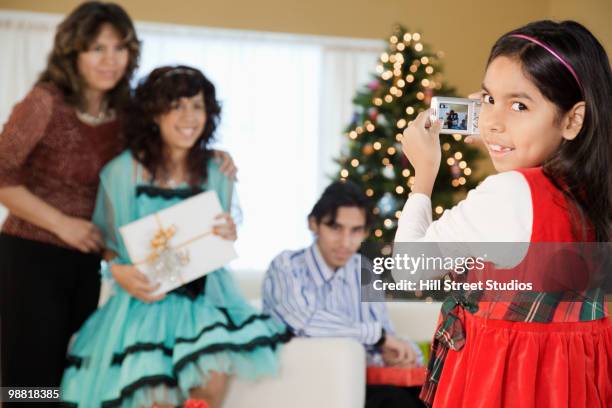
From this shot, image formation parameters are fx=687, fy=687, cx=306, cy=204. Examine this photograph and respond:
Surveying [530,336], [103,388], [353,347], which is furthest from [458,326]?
[103,388]

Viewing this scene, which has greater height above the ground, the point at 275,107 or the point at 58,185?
the point at 275,107

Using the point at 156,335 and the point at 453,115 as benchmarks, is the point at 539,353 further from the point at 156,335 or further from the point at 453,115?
the point at 156,335

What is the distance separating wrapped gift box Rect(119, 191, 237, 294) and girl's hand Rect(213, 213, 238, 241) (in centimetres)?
1

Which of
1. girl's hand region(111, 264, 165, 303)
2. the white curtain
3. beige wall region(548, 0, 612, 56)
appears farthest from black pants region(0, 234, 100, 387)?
beige wall region(548, 0, 612, 56)

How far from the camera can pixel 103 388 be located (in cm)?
208

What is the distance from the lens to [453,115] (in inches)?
42.2

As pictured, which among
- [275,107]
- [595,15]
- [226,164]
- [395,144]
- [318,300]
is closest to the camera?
[226,164]

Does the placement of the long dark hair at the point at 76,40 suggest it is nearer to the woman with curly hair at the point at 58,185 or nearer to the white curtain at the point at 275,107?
the woman with curly hair at the point at 58,185

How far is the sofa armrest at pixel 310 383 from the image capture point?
7.25ft

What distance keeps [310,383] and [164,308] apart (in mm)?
530

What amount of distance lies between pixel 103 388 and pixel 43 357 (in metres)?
0.20

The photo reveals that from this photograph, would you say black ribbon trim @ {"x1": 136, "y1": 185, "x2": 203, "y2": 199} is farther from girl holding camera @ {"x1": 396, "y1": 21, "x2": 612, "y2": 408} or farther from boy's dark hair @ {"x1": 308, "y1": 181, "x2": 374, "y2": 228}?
girl holding camera @ {"x1": 396, "y1": 21, "x2": 612, "y2": 408}

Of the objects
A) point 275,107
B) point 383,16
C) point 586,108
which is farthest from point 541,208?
point 383,16

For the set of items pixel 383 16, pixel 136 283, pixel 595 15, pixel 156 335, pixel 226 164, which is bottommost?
pixel 156 335
